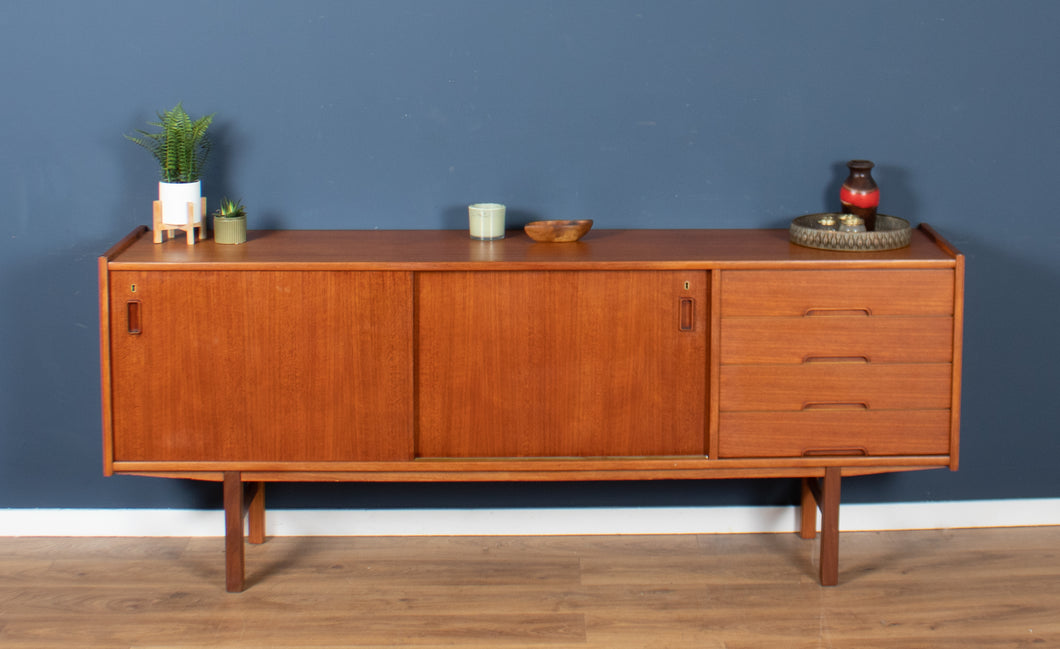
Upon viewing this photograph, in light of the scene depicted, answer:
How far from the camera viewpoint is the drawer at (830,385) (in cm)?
299

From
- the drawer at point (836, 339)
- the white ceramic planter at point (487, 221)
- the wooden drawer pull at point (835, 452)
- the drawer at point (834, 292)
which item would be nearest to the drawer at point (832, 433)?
the wooden drawer pull at point (835, 452)

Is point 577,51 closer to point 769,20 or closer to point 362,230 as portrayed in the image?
point 769,20

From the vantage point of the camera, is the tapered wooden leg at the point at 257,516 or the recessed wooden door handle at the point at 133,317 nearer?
the recessed wooden door handle at the point at 133,317

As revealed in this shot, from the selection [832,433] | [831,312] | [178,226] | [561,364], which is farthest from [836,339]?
[178,226]

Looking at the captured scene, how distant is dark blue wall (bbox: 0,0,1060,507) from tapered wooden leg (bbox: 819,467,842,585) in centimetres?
64

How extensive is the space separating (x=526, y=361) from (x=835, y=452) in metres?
0.75

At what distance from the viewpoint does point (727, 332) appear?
2959mm

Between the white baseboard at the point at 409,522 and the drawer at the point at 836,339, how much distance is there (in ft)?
2.02

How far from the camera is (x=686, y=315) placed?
2963 mm

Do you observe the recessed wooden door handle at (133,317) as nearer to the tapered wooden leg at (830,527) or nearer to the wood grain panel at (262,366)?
the wood grain panel at (262,366)

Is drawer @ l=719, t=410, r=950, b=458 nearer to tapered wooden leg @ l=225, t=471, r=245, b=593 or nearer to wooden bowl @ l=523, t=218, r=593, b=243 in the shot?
wooden bowl @ l=523, t=218, r=593, b=243

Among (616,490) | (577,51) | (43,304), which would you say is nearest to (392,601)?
(616,490)

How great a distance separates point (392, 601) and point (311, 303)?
73 centimetres

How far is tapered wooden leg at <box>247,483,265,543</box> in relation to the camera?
337cm
